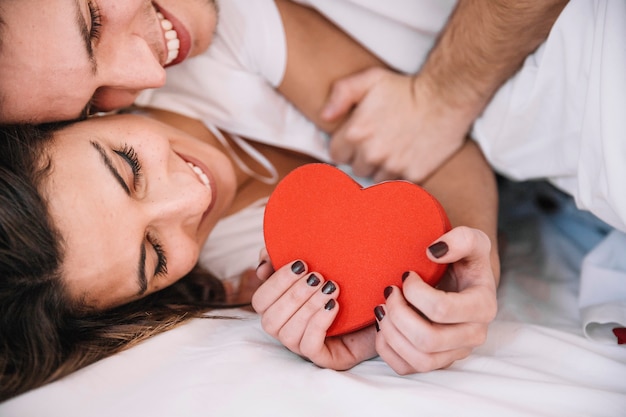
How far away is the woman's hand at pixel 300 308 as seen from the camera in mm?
916

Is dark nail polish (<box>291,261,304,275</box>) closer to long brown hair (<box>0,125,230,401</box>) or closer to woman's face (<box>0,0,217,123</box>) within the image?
long brown hair (<box>0,125,230,401</box>)

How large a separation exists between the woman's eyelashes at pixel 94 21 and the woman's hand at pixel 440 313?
723mm

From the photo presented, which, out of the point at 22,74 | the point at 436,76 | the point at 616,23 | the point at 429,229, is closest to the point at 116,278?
the point at 22,74

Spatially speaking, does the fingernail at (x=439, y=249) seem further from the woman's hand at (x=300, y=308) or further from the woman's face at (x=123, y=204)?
the woman's face at (x=123, y=204)

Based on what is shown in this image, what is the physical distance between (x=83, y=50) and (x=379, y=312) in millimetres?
707

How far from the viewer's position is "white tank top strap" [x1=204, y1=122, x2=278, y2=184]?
148 centimetres

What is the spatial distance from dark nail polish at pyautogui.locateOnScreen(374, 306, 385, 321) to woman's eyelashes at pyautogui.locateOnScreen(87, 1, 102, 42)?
0.72 metres

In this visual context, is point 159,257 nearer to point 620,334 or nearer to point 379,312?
point 379,312

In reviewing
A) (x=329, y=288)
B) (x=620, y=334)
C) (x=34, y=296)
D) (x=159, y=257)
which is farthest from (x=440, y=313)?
(x=34, y=296)

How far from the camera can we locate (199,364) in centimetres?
96

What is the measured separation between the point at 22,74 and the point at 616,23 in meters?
1.04

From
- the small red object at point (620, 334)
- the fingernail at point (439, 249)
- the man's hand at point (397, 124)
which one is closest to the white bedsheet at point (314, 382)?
the small red object at point (620, 334)

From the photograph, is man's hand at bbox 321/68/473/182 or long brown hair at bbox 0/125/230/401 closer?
long brown hair at bbox 0/125/230/401

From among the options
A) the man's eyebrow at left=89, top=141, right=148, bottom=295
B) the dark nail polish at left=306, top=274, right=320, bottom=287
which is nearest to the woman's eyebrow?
the man's eyebrow at left=89, top=141, right=148, bottom=295
